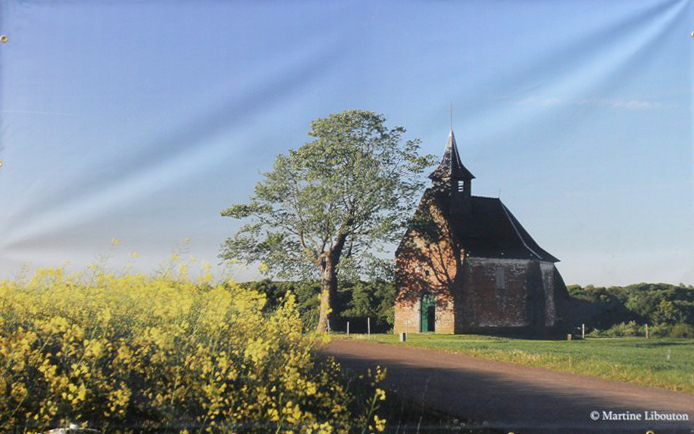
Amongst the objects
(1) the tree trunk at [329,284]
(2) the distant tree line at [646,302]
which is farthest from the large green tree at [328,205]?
(2) the distant tree line at [646,302]

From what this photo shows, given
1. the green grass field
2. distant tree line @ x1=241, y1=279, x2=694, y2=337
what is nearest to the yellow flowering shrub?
distant tree line @ x1=241, y1=279, x2=694, y2=337

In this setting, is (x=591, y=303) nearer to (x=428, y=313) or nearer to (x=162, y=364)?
(x=428, y=313)

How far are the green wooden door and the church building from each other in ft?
0.04

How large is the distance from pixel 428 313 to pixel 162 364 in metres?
3.24

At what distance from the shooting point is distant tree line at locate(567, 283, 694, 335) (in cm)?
509

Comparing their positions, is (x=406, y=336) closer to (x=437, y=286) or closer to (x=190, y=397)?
(x=437, y=286)

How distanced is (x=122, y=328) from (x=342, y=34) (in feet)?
9.10

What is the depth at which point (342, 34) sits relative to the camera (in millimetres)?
5008

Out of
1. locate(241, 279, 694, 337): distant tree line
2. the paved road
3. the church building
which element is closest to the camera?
the paved road

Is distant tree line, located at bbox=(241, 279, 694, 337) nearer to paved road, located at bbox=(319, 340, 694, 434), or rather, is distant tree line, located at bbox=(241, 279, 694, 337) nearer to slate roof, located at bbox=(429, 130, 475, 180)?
paved road, located at bbox=(319, 340, 694, 434)

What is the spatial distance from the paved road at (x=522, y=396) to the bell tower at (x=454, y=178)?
1406 millimetres

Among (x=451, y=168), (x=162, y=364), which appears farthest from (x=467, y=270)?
(x=162, y=364)

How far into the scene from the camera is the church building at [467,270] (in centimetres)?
494

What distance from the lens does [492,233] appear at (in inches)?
234
